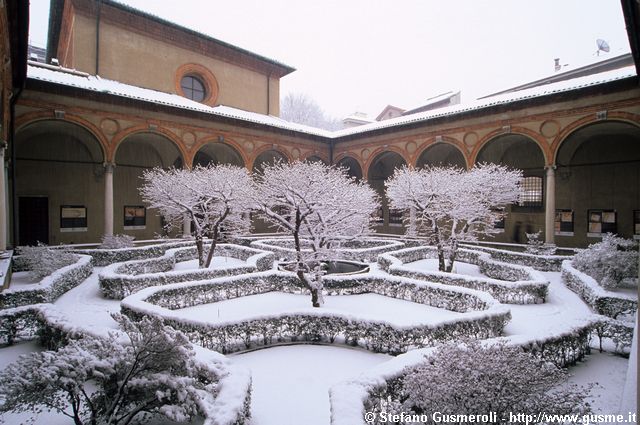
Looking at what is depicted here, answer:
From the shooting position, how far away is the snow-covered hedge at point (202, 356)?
3.89m

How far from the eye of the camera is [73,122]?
16484mm

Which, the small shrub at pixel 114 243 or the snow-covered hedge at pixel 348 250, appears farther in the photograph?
the small shrub at pixel 114 243

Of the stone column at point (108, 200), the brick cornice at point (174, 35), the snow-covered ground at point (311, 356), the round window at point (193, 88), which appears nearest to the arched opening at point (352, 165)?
the brick cornice at point (174, 35)

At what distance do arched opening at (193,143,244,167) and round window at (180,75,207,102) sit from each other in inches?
141

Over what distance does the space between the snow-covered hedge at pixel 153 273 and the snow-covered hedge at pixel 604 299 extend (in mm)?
9680

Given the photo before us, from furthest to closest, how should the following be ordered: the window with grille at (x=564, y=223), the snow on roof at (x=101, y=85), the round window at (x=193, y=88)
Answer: the round window at (x=193, y=88)
the window with grille at (x=564, y=223)
the snow on roof at (x=101, y=85)

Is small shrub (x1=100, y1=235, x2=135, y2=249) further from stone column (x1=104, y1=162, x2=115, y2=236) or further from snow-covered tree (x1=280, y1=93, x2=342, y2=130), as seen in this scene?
snow-covered tree (x1=280, y1=93, x2=342, y2=130)

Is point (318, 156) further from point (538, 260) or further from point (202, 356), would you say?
point (202, 356)

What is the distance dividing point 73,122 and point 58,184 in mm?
4527

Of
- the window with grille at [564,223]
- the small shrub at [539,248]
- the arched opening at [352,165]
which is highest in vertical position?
the arched opening at [352,165]

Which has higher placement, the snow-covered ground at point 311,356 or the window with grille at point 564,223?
the window with grille at point 564,223

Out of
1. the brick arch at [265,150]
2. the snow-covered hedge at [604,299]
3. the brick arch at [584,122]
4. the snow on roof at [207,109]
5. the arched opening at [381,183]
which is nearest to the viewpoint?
the snow-covered hedge at [604,299]

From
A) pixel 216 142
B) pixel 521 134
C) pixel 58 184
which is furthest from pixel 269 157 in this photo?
pixel 521 134

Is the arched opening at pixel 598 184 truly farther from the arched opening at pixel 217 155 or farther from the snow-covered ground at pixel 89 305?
the snow-covered ground at pixel 89 305
